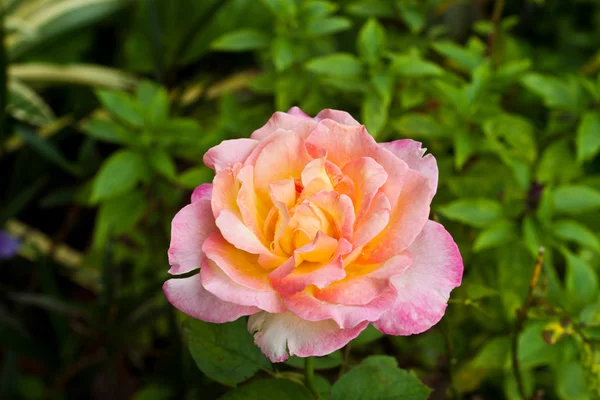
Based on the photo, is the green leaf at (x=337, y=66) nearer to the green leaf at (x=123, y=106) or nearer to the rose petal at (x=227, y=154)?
the green leaf at (x=123, y=106)

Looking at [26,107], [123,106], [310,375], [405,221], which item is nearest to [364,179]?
[405,221]

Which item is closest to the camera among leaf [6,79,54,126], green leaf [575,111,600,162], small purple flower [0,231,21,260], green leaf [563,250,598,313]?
green leaf [563,250,598,313]

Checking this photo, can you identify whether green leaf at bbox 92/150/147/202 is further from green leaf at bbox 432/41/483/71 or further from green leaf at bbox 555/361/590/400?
green leaf at bbox 555/361/590/400

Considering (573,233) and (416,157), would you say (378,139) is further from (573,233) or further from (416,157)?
(416,157)

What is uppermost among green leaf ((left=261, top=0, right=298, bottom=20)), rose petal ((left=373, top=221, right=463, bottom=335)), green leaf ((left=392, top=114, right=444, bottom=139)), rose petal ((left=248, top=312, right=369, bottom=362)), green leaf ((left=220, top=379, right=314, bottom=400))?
rose petal ((left=373, top=221, right=463, bottom=335))

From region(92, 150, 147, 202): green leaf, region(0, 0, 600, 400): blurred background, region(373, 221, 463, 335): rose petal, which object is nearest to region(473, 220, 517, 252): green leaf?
region(0, 0, 600, 400): blurred background

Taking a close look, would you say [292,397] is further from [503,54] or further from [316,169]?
[503,54]

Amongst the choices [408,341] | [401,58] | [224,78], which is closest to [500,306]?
[408,341]
